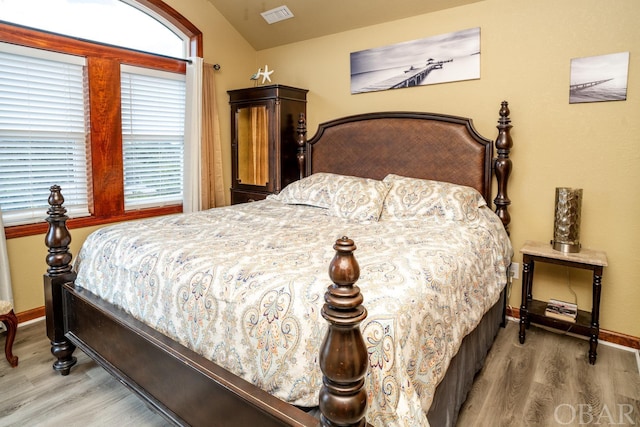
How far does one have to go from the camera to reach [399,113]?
3.38 m

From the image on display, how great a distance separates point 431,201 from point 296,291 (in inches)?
64.2

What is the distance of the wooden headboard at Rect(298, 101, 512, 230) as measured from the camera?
2.96m

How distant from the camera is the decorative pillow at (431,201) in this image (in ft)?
8.67

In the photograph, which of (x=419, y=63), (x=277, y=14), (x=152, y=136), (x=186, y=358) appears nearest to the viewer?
(x=186, y=358)

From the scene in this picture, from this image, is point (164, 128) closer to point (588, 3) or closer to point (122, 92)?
point (122, 92)

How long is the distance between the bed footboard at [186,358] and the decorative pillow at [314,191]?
1649mm

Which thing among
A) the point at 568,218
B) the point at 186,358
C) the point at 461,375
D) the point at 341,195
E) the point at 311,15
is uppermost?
the point at 311,15

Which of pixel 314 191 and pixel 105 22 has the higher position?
pixel 105 22

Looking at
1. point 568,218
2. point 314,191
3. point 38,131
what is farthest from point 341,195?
point 38,131

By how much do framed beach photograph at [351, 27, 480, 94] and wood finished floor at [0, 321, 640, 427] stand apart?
81.7 inches

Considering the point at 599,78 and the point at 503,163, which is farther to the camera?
the point at 503,163

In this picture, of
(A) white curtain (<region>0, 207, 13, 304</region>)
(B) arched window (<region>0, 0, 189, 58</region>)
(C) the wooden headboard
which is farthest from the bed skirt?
(B) arched window (<region>0, 0, 189, 58</region>)

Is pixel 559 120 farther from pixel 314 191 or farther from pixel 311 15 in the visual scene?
pixel 311 15

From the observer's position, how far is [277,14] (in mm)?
3824
